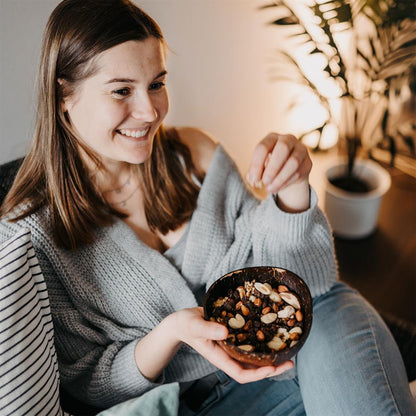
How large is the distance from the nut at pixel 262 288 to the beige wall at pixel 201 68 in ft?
2.12

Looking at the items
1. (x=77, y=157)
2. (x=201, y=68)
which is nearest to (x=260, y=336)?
(x=77, y=157)

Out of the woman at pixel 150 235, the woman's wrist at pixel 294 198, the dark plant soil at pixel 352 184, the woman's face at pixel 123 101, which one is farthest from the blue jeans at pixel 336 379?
the dark plant soil at pixel 352 184

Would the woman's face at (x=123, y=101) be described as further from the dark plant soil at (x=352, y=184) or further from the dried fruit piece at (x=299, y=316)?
the dark plant soil at (x=352, y=184)

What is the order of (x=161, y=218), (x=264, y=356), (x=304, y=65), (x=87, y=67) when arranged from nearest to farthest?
(x=264, y=356)
(x=87, y=67)
(x=161, y=218)
(x=304, y=65)

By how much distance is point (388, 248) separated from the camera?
2.15 meters

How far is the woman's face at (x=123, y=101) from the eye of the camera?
0.86 meters

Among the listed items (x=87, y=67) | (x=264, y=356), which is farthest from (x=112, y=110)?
(x=264, y=356)

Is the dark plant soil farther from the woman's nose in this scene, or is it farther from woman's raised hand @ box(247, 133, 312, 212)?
the woman's nose

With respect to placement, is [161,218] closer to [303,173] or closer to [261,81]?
[303,173]

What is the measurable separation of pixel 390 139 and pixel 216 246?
3.63ft

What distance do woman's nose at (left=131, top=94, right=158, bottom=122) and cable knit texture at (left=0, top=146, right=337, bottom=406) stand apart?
0.29 meters

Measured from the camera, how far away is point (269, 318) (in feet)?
2.43

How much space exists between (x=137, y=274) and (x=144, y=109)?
15.8 inches

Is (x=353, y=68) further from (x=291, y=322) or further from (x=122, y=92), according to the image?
(x=291, y=322)
